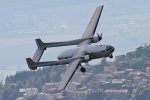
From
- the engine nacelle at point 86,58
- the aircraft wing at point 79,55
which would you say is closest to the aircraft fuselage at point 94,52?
the engine nacelle at point 86,58

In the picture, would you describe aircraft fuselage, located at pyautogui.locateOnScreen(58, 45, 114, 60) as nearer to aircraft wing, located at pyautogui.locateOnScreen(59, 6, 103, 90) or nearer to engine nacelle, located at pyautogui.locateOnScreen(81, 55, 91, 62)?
engine nacelle, located at pyautogui.locateOnScreen(81, 55, 91, 62)

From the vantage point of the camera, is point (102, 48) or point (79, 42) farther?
point (79, 42)

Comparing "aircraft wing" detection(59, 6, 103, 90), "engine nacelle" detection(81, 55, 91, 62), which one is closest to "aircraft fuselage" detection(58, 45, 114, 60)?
"engine nacelle" detection(81, 55, 91, 62)

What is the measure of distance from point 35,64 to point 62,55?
170 inches

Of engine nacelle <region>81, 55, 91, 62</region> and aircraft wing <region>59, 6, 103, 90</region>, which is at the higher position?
engine nacelle <region>81, 55, 91, 62</region>

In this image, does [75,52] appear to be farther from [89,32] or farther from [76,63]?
[89,32]

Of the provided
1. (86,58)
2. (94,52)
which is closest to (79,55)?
(86,58)

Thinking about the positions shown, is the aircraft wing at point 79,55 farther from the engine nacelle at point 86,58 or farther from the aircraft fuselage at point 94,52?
the aircraft fuselage at point 94,52

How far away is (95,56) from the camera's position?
389 ft

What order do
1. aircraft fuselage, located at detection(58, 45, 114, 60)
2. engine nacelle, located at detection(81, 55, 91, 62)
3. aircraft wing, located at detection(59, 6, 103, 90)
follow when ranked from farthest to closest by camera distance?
aircraft fuselage, located at detection(58, 45, 114, 60)
engine nacelle, located at detection(81, 55, 91, 62)
aircraft wing, located at detection(59, 6, 103, 90)

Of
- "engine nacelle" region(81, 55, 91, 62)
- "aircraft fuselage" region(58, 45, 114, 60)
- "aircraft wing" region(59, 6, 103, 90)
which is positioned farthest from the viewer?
"aircraft fuselage" region(58, 45, 114, 60)

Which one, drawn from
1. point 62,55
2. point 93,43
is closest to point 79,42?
point 93,43

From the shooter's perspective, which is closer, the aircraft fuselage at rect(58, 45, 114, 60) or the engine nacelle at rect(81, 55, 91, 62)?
the engine nacelle at rect(81, 55, 91, 62)

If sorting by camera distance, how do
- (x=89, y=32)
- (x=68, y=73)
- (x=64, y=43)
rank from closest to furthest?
(x=68, y=73) → (x=64, y=43) → (x=89, y=32)
